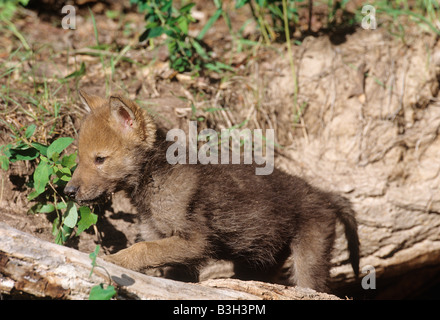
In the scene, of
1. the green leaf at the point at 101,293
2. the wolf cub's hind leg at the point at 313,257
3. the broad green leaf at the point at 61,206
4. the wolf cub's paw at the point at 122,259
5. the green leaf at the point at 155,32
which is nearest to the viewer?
the green leaf at the point at 101,293

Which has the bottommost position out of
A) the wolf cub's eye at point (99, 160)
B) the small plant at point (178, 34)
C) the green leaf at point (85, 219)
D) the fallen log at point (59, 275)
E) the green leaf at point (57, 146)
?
the green leaf at point (85, 219)

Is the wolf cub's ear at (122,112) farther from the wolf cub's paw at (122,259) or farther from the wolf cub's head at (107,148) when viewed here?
the wolf cub's paw at (122,259)

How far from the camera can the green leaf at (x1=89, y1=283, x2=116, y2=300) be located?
7.75ft

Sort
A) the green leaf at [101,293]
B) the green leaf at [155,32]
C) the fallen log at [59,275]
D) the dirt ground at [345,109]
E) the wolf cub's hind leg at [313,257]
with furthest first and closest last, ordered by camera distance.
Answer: the dirt ground at [345,109], the green leaf at [155,32], the wolf cub's hind leg at [313,257], the fallen log at [59,275], the green leaf at [101,293]

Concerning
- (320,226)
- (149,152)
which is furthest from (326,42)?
(149,152)

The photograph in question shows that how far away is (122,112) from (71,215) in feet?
2.85

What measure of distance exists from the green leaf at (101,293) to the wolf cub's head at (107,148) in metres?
1.13

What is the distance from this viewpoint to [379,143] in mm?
4828

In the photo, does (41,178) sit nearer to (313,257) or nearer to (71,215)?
(71,215)

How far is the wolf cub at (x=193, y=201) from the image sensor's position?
11.5ft

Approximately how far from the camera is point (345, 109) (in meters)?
4.89

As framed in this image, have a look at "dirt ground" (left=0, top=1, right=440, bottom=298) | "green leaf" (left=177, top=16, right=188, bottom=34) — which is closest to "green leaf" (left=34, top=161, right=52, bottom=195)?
"dirt ground" (left=0, top=1, right=440, bottom=298)

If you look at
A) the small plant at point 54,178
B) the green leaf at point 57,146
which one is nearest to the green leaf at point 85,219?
the small plant at point 54,178
